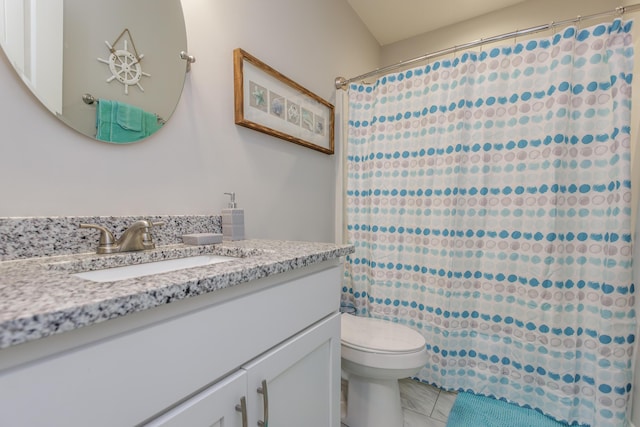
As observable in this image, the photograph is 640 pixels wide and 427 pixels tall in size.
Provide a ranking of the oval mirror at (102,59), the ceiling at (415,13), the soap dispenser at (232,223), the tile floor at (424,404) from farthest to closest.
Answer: the ceiling at (415,13)
the tile floor at (424,404)
the soap dispenser at (232,223)
the oval mirror at (102,59)

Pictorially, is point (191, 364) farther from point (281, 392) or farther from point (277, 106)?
point (277, 106)

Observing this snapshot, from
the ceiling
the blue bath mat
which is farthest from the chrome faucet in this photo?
the ceiling

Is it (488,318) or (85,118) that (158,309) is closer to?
(85,118)

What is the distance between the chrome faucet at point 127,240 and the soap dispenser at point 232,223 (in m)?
0.29

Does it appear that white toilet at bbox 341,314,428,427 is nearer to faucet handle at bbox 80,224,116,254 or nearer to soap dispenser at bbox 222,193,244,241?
soap dispenser at bbox 222,193,244,241

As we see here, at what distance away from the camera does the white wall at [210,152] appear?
72 cm

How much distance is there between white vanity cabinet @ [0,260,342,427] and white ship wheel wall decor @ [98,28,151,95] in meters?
0.77

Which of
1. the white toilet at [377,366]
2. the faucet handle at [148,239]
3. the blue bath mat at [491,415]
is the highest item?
the faucet handle at [148,239]

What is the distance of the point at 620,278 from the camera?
3.93 ft

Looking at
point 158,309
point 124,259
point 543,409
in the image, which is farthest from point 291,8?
point 543,409

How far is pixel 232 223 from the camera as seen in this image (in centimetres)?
110

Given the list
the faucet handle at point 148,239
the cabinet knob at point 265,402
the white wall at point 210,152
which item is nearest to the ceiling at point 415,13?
the white wall at point 210,152

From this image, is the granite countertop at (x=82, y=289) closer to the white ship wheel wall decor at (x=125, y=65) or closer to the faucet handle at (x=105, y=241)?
the faucet handle at (x=105, y=241)

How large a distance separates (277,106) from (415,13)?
4.83ft
